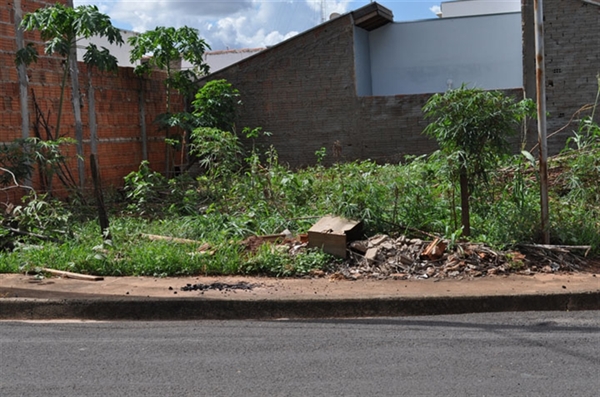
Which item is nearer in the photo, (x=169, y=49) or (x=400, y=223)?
(x=400, y=223)

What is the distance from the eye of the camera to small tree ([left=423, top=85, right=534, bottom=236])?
323 inches

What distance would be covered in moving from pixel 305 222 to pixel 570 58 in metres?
9.19

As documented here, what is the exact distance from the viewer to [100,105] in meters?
16.0

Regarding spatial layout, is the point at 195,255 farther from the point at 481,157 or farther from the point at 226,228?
the point at 481,157

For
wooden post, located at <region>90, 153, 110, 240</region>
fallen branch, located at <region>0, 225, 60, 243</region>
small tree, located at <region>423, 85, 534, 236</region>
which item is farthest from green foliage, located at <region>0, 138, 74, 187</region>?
small tree, located at <region>423, 85, 534, 236</region>

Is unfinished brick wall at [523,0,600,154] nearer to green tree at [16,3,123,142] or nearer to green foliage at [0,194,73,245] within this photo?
green tree at [16,3,123,142]

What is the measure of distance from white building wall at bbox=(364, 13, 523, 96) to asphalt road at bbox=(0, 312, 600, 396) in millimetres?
17500

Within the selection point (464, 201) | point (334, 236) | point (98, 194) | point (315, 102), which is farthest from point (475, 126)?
point (315, 102)

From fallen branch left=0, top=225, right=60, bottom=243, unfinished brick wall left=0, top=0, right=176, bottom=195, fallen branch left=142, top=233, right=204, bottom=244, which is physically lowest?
fallen branch left=142, top=233, right=204, bottom=244

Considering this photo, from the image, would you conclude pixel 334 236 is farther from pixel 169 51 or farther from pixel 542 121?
pixel 169 51

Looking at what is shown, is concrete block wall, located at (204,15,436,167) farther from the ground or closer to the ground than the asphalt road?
farther from the ground

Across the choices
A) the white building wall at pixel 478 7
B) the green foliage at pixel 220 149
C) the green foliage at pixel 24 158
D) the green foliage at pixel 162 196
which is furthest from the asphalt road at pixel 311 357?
the white building wall at pixel 478 7

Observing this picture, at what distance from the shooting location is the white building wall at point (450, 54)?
23.4 meters

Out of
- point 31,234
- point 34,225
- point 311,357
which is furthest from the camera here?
point 34,225
